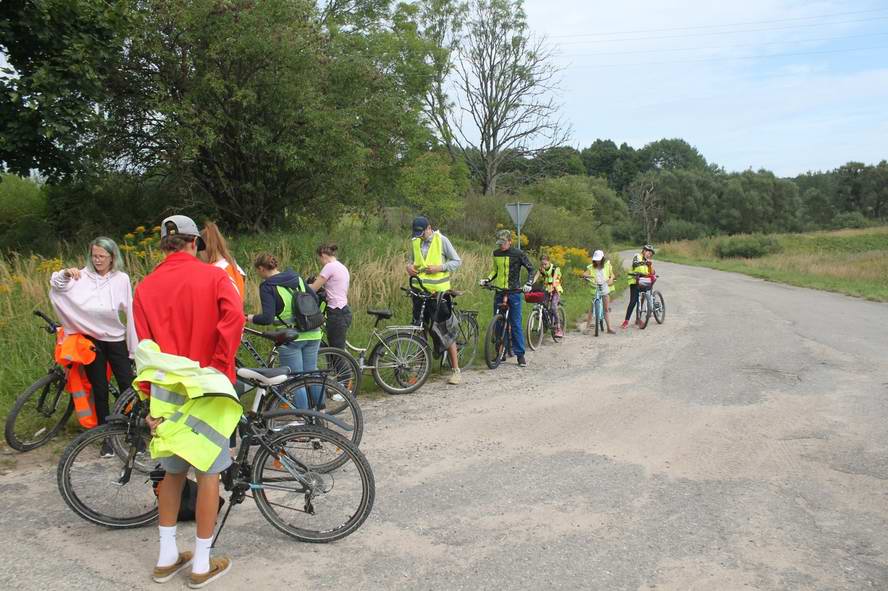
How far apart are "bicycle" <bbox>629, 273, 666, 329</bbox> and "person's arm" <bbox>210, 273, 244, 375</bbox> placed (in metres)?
11.4

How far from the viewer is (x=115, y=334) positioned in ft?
18.6

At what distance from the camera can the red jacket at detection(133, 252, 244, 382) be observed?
3408 mm

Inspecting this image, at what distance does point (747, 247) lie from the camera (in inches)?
2202

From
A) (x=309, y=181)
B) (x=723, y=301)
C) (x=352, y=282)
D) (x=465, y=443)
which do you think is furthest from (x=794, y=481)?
(x=723, y=301)

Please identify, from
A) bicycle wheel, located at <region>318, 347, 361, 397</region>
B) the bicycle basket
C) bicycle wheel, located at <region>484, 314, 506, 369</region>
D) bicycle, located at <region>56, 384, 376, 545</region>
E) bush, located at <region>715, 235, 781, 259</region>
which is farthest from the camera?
bush, located at <region>715, 235, 781, 259</region>

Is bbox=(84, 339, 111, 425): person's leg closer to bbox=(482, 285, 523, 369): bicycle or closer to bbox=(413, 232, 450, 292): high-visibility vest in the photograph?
bbox=(413, 232, 450, 292): high-visibility vest

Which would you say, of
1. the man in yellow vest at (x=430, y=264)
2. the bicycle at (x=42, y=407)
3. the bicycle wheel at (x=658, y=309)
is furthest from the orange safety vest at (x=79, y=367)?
the bicycle wheel at (x=658, y=309)

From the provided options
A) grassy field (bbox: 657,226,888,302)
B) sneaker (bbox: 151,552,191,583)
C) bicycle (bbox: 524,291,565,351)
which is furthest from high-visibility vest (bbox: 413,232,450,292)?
grassy field (bbox: 657,226,888,302)

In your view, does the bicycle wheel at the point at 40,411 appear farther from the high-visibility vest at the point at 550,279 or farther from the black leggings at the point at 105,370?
the high-visibility vest at the point at 550,279

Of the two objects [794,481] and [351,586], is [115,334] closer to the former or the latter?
[351,586]

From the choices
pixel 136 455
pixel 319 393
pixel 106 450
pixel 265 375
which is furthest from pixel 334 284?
pixel 106 450

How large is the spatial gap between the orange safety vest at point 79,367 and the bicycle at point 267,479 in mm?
1464

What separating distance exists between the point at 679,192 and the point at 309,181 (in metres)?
78.8

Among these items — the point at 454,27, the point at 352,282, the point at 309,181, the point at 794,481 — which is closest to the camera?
the point at 794,481
